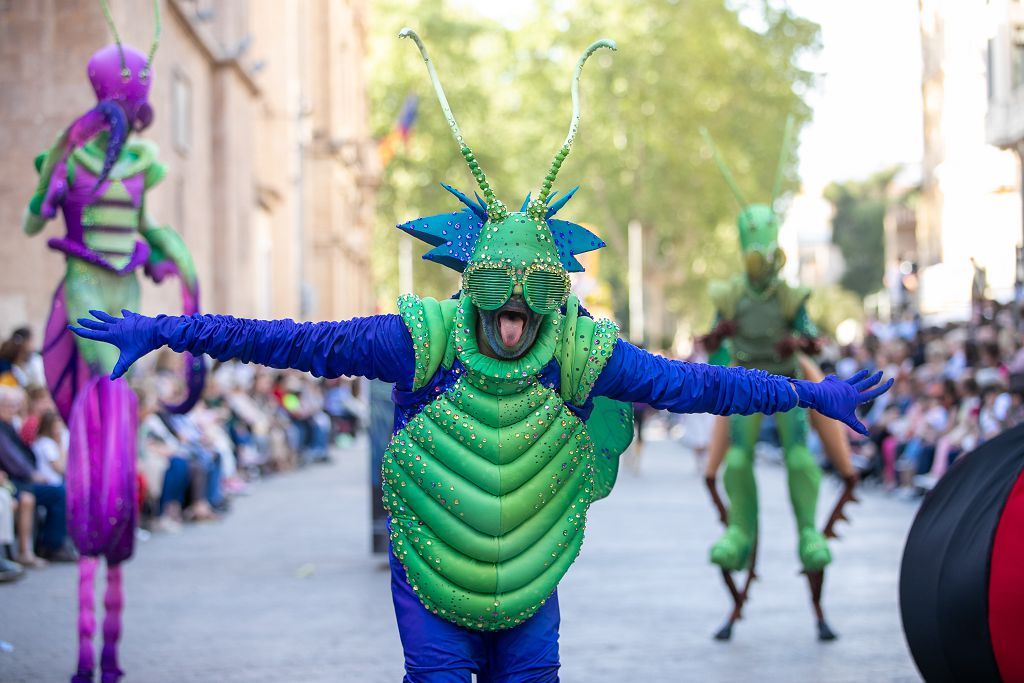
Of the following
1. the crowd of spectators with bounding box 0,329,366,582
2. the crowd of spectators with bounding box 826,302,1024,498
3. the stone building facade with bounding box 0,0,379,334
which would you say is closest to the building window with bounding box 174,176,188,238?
the stone building facade with bounding box 0,0,379,334

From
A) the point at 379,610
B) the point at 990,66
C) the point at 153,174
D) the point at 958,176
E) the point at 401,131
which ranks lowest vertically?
the point at 379,610

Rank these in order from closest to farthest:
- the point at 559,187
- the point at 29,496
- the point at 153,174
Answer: the point at 153,174, the point at 29,496, the point at 559,187

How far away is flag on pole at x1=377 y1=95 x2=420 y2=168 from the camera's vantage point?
2212 inches

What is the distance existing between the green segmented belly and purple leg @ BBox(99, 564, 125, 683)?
272 cm

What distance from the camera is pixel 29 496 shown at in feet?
38.4

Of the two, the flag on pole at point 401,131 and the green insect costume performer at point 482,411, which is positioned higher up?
the flag on pole at point 401,131

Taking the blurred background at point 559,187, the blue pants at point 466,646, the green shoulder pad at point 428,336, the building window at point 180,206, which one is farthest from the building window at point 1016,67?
the blue pants at point 466,646

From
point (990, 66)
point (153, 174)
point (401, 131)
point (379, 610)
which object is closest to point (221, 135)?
point (990, 66)

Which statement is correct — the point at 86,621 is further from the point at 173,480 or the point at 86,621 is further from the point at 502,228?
the point at 173,480

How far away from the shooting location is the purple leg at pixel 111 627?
283 inches

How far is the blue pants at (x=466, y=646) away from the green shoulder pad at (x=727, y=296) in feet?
14.1

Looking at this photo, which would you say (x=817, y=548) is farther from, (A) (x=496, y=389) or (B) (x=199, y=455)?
(B) (x=199, y=455)

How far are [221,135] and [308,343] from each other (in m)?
21.9

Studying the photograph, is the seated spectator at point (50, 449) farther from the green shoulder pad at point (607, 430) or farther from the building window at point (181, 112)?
the building window at point (181, 112)
